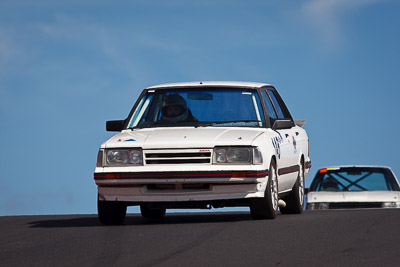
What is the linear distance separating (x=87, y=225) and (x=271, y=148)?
2503 millimetres

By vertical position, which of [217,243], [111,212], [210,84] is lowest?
[111,212]

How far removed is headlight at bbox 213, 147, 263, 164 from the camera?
11766mm

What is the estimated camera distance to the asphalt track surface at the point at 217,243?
7.99 m

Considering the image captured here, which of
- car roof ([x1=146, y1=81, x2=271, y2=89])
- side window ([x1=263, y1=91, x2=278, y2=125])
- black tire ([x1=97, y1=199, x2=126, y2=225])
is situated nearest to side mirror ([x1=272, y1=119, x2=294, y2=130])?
side window ([x1=263, y1=91, x2=278, y2=125])

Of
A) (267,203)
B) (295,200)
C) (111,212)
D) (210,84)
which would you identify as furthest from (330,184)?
(111,212)

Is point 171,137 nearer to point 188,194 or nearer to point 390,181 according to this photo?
point 188,194

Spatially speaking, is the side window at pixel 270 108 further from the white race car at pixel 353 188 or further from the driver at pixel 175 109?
the white race car at pixel 353 188

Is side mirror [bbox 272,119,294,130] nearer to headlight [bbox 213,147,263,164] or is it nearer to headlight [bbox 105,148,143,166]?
headlight [bbox 213,147,263,164]

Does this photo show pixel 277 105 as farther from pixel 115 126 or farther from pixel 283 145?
pixel 115 126

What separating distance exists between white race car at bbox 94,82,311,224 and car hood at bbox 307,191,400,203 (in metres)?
6.39

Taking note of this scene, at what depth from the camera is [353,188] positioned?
20.3 meters

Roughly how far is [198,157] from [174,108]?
1.55 meters

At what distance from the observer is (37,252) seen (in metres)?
9.07

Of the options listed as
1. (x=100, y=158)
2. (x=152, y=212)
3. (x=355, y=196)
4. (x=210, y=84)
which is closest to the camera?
(x=100, y=158)
